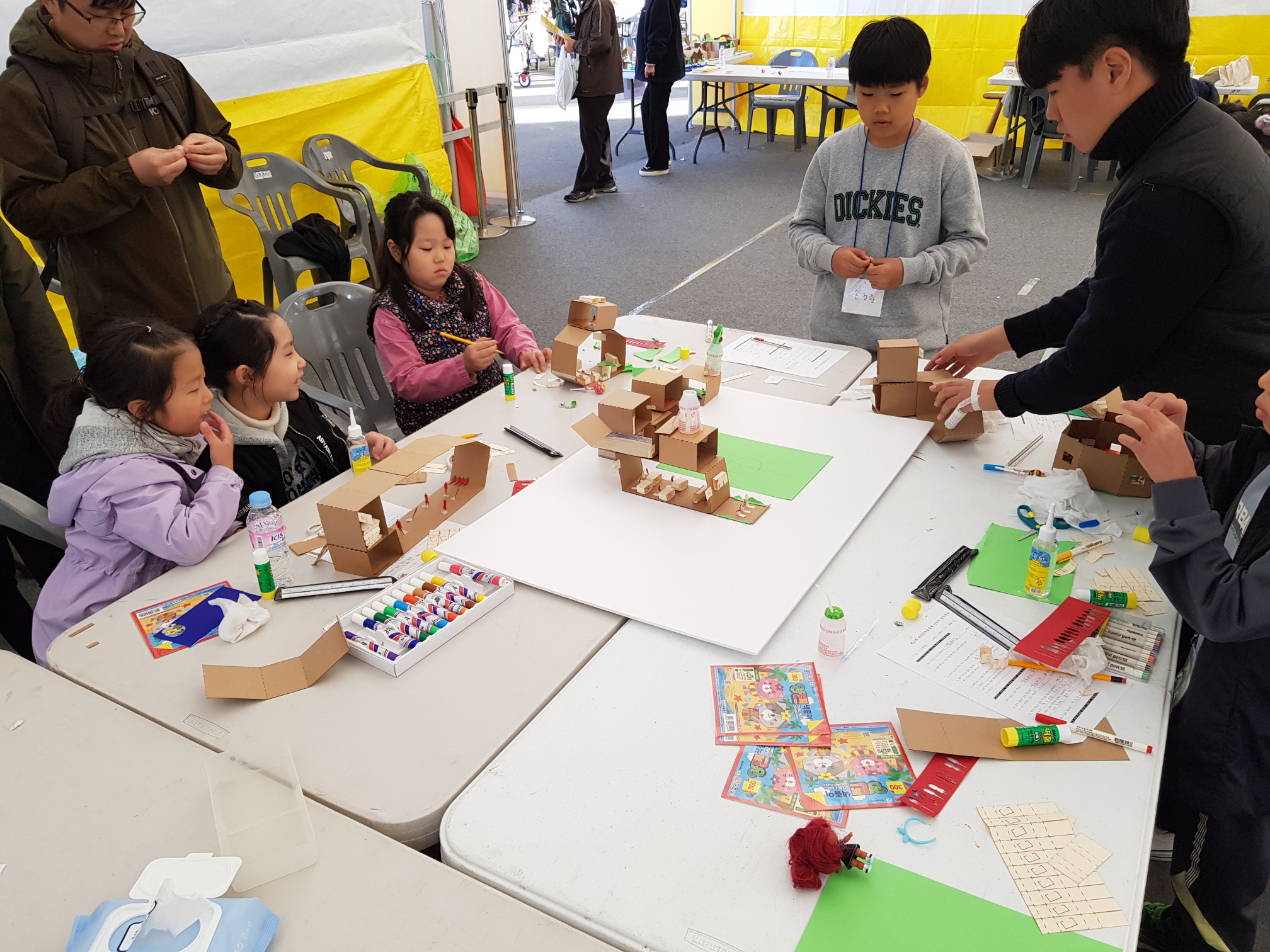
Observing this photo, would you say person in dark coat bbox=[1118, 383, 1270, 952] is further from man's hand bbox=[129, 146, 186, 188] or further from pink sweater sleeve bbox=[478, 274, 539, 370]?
man's hand bbox=[129, 146, 186, 188]

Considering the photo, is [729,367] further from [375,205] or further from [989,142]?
[989,142]

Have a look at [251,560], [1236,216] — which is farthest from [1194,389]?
[251,560]

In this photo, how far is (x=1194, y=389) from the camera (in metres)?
1.49

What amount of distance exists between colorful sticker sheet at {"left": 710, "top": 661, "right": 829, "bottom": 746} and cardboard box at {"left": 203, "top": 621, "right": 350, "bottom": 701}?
1.91 ft

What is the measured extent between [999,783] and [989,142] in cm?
710

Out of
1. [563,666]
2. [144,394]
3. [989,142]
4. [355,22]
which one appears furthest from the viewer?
[989,142]

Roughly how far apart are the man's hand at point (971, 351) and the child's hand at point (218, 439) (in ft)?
5.07

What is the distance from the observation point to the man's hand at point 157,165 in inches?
88.8

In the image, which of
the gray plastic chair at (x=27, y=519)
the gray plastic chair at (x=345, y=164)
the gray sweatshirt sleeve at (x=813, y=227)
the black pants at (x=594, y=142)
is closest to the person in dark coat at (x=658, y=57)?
the black pants at (x=594, y=142)

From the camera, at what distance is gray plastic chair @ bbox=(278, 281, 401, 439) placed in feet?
7.97

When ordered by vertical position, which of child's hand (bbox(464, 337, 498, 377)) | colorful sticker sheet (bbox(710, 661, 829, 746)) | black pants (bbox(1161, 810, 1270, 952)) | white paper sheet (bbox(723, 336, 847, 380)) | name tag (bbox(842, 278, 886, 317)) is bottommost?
black pants (bbox(1161, 810, 1270, 952))

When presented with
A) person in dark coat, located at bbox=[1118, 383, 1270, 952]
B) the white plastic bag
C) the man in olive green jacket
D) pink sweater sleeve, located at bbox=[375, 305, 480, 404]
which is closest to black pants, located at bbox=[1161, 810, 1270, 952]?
person in dark coat, located at bbox=[1118, 383, 1270, 952]

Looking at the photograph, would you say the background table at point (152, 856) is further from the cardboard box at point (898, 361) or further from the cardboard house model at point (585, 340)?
the cardboard box at point (898, 361)

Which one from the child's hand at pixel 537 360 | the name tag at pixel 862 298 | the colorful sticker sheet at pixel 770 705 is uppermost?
the name tag at pixel 862 298
